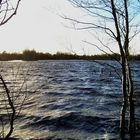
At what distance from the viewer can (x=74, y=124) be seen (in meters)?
16.2

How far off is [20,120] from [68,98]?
27.7 feet

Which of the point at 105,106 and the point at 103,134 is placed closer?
the point at 103,134

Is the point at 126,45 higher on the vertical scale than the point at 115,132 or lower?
higher

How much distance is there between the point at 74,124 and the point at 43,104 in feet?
21.7

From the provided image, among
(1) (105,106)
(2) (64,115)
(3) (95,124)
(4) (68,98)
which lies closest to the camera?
(3) (95,124)

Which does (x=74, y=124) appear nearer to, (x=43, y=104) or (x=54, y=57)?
(x=43, y=104)

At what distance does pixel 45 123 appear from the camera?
16.5m

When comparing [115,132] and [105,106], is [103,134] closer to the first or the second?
[115,132]

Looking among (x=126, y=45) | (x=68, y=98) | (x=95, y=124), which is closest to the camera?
(x=126, y=45)

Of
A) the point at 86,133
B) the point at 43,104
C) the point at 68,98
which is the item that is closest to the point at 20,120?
the point at 86,133

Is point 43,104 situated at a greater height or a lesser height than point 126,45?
lesser

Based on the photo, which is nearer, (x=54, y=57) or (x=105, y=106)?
(x=105, y=106)

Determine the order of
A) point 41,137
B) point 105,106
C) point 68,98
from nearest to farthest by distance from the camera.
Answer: point 41,137
point 105,106
point 68,98

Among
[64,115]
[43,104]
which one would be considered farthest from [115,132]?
[43,104]
